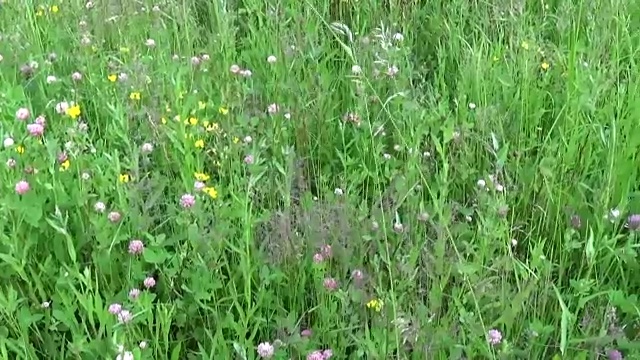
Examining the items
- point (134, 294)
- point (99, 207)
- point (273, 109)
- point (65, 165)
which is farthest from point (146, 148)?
point (134, 294)

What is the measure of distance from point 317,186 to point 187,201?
0.44 meters

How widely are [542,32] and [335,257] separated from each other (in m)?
1.50

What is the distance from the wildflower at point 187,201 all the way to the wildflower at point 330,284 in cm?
40

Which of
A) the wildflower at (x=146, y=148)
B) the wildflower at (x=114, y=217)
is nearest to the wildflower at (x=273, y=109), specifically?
the wildflower at (x=146, y=148)

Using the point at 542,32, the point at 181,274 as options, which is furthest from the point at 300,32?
the point at 181,274

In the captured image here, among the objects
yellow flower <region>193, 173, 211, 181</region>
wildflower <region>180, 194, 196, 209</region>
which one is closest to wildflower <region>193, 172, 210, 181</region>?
yellow flower <region>193, 173, 211, 181</region>

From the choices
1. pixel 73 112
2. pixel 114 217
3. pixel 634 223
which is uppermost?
pixel 73 112

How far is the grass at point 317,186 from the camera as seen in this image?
6.10 ft

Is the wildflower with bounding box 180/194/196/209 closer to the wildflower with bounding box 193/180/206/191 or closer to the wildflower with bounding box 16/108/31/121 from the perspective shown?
the wildflower with bounding box 193/180/206/191

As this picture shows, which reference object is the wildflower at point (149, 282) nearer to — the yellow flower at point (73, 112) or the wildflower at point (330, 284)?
the wildflower at point (330, 284)

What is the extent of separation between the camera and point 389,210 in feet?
6.84

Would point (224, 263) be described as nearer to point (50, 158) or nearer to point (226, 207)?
point (226, 207)

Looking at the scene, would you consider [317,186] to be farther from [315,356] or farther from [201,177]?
[315,356]

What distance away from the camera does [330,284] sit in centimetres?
194
